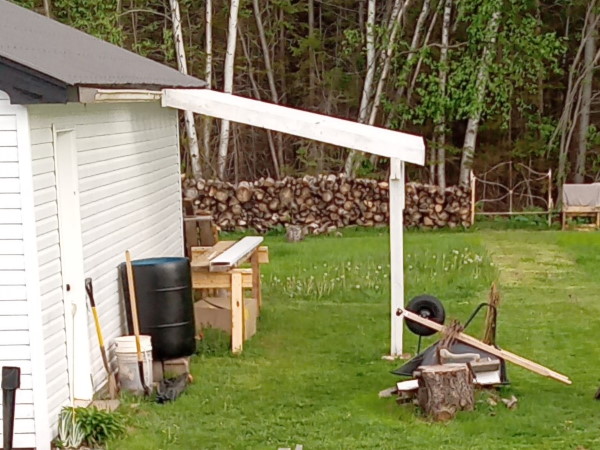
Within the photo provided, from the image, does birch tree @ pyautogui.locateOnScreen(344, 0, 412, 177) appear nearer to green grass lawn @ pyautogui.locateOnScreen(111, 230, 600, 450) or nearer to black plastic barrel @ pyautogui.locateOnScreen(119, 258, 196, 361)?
green grass lawn @ pyautogui.locateOnScreen(111, 230, 600, 450)

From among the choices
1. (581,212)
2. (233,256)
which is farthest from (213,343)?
(581,212)

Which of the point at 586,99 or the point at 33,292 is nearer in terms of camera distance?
the point at 33,292

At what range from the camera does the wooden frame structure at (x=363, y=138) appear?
8266 millimetres

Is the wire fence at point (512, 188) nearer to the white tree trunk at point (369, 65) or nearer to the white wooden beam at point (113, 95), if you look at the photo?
the white tree trunk at point (369, 65)

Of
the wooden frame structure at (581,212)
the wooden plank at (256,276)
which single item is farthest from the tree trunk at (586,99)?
the wooden plank at (256,276)

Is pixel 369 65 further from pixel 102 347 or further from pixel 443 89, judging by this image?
pixel 102 347

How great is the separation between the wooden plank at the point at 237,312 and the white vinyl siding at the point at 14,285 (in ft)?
9.89

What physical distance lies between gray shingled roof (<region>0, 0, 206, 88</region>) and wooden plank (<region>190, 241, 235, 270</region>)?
1.69 meters

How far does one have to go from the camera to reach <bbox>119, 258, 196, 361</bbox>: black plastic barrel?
7879 millimetres

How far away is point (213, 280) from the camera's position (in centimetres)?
905

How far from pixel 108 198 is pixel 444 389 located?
123 inches

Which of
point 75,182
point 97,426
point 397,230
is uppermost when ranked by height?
point 75,182

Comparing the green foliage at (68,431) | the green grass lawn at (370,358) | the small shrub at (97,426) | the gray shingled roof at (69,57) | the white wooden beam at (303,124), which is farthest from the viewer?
the white wooden beam at (303,124)

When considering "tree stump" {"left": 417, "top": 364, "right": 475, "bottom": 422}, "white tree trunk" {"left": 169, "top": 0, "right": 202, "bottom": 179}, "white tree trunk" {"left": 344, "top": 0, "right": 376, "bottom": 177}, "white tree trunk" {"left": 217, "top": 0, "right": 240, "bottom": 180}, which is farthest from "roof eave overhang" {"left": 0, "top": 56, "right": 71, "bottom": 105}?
"white tree trunk" {"left": 344, "top": 0, "right": 376, "bottom": 177}
